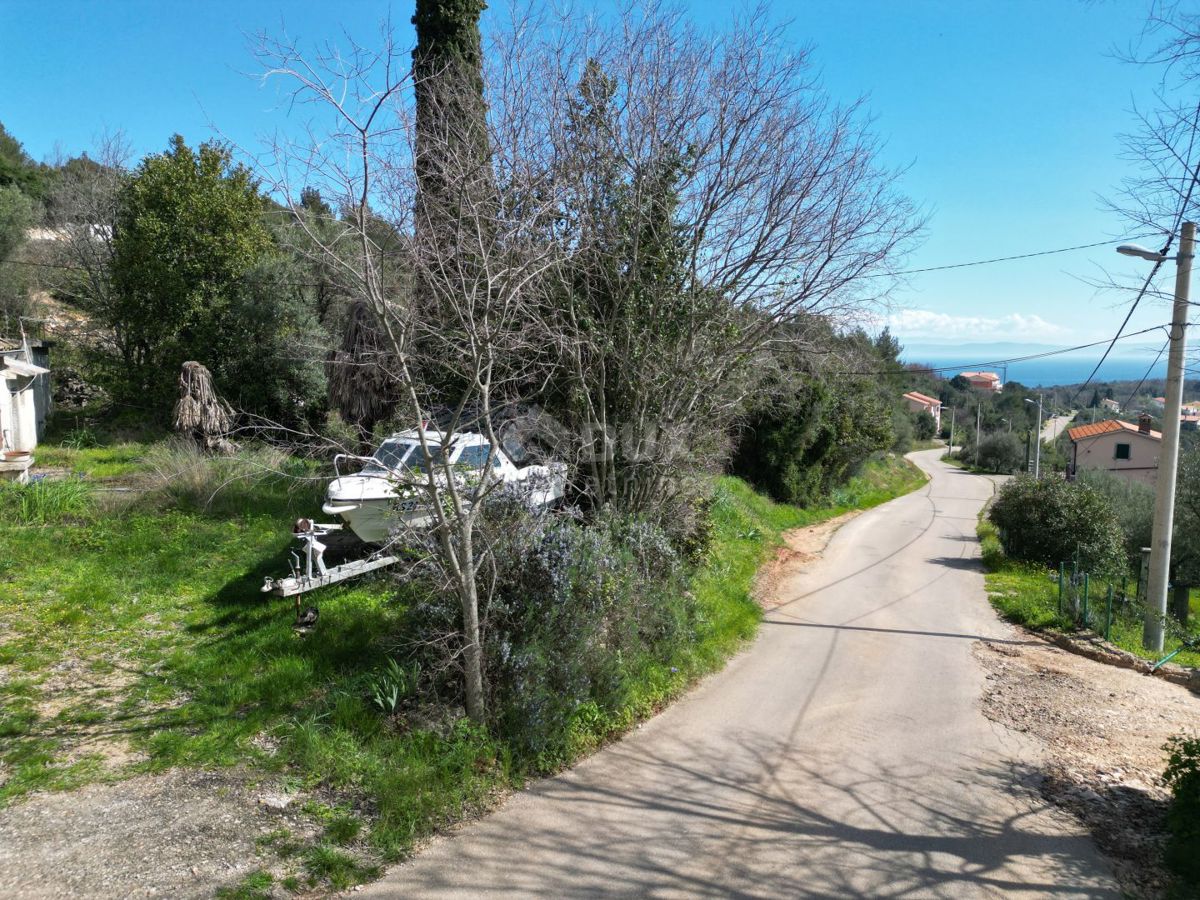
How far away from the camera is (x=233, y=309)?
68.7 ft

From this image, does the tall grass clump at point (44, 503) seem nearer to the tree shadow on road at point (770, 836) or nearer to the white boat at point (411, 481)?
the white boat at point (411, 481)

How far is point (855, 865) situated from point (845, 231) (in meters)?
8.70

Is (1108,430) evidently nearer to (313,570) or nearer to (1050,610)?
(1050,610)

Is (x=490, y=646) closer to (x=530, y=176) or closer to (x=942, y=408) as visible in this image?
(x=530, y=176)

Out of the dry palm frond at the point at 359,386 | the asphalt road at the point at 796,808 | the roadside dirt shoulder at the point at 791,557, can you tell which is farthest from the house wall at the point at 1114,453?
the asphalt road at the point at 796,808

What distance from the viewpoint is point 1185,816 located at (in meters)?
4.90

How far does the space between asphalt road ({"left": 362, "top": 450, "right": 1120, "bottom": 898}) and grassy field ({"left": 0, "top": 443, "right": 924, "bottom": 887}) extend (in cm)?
38

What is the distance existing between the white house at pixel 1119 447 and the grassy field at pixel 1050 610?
128 feet

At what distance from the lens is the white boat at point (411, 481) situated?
6008 millimetres

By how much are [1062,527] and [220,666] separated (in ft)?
58.1

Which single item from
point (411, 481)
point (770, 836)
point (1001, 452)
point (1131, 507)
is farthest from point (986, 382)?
point (411, 481)

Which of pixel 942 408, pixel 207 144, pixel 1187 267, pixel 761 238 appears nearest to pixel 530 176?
pixel 761 238

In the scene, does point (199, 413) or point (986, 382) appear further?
point (986, 382)

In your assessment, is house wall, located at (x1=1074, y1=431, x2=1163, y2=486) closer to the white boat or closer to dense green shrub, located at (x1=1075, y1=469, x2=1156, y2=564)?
dense green shrub, located at (x1=1075, y1=469, x2=1156, y2=564)
